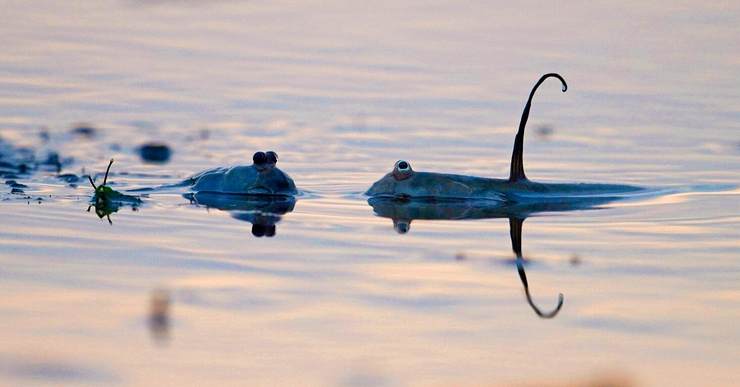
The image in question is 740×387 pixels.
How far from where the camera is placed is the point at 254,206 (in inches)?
267

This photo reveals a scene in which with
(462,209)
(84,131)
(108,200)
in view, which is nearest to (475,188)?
(462,209)

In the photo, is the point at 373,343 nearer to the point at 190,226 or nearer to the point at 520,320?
the point at 520,320

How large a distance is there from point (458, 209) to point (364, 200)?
1.84 ft

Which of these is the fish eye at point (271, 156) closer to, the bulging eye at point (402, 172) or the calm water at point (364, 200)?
the calm water at point (364, 200)

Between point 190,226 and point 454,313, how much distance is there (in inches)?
77.8

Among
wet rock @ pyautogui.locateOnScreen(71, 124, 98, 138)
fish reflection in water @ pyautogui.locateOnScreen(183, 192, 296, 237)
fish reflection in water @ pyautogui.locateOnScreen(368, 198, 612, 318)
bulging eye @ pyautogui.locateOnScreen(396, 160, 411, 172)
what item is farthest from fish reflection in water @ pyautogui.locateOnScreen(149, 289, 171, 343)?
wet rock @ pyautogui.locateOnScreen(71, 124, 98, 138)

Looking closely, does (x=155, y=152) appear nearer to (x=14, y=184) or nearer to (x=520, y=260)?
(x=14, y=184)

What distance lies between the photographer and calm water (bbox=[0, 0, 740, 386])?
4.00m

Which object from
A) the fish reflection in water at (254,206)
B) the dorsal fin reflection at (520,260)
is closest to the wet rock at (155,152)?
the fish reflection in water at (254,206)

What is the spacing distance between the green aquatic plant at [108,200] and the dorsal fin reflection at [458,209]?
117 cm

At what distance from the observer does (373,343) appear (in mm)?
4062

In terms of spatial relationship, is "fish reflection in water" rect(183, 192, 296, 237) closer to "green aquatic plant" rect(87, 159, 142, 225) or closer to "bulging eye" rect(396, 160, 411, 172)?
"green aquatic plant" rect(87, 159, 142, 225)

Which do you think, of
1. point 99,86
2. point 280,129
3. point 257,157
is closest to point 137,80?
point 99,86

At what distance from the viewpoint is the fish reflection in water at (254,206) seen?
245 inches
